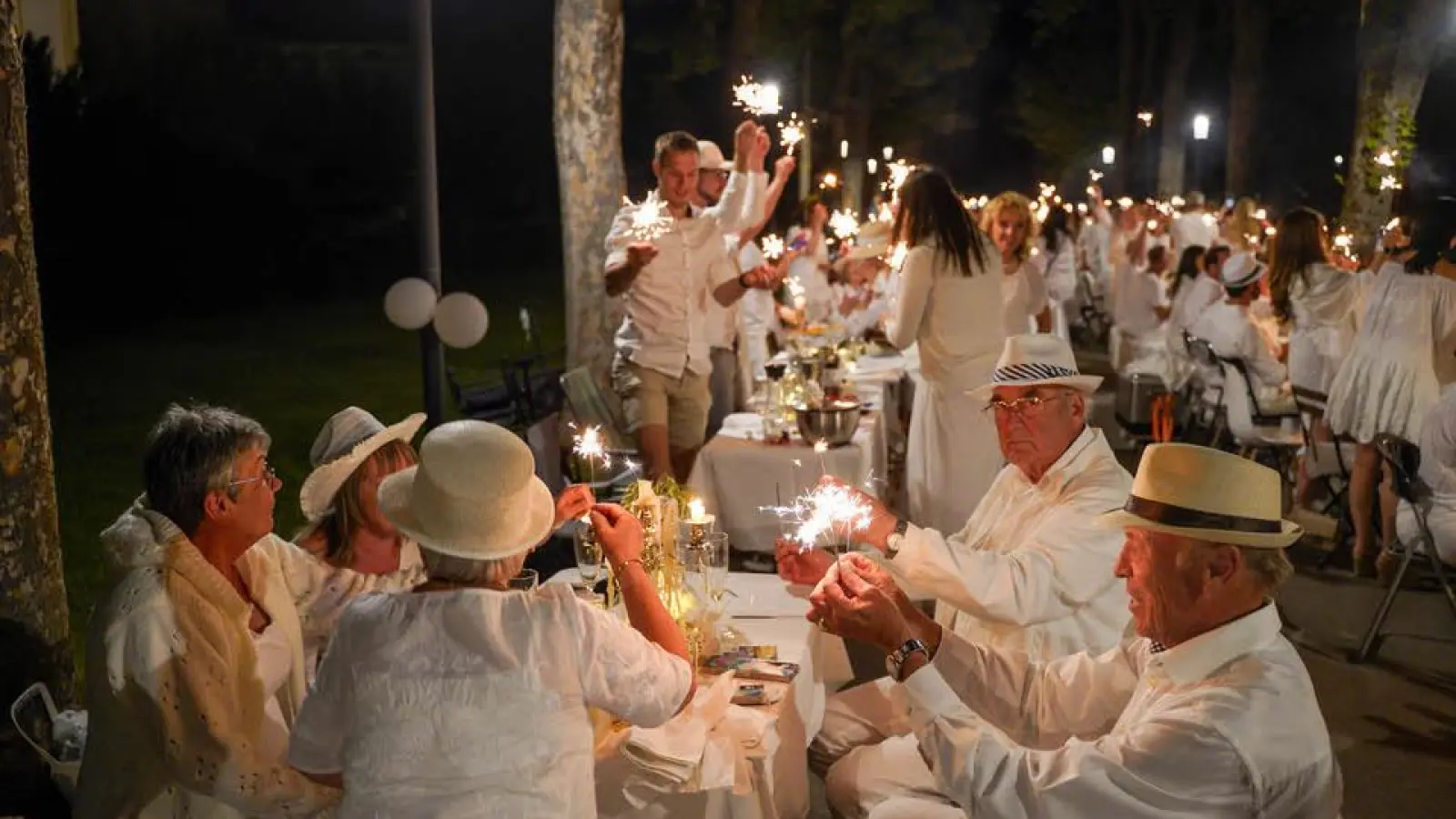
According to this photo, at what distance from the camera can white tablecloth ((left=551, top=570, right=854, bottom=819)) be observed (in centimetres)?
318

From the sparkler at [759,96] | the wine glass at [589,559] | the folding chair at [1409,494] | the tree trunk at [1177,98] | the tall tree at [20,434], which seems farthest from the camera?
the tree trunk at [1177,98]

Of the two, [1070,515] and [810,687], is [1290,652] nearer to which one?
[1070,515]

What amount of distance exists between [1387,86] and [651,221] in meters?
11.0

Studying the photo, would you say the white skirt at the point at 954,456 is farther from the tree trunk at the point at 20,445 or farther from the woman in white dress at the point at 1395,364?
the tree trunk at the point at 20,445

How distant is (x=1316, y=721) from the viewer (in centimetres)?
263

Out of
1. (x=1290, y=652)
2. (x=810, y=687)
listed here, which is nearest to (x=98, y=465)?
(x=810, y=687)

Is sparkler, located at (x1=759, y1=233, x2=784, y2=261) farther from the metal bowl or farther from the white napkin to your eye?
the white napkin

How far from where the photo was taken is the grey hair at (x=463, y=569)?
270 cm

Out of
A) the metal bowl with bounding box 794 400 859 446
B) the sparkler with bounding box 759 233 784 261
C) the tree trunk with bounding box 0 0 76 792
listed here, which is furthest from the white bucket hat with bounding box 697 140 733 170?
the tree trunk with bounding box 0 0 76 792

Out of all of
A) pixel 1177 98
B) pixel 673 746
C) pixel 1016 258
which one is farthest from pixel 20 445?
pixel 1177 98

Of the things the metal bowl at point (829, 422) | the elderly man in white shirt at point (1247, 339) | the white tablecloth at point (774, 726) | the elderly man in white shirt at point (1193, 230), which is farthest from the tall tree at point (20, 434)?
the elderly man in white shirt at point (1193, 230)

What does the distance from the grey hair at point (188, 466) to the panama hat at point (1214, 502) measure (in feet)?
6.55

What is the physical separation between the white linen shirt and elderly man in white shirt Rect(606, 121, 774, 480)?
487 cm

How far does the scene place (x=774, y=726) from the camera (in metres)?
3.44
